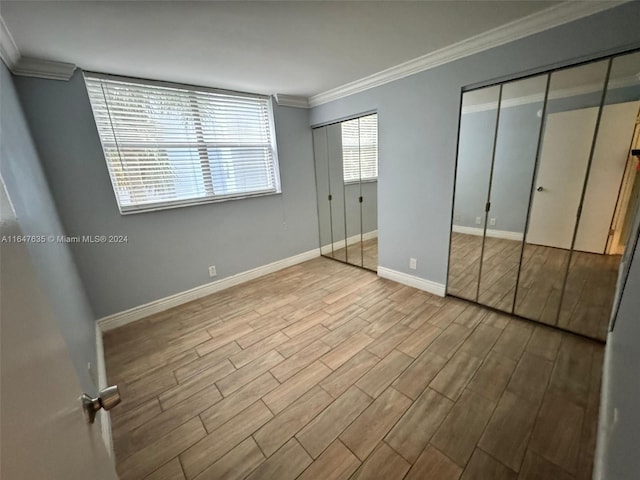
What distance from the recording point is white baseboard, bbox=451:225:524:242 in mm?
2482

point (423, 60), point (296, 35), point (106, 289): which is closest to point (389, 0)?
point (296, 35)

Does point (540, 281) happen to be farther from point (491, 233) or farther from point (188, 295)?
point (188, 295)

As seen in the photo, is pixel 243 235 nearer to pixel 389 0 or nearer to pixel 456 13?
pixel 389 0

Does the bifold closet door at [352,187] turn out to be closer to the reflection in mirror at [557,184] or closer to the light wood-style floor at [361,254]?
the light wood-style floor at [361,254]

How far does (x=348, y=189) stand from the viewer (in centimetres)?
356

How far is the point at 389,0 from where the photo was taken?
146 centimetres

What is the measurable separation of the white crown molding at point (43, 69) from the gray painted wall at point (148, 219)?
0.05 m

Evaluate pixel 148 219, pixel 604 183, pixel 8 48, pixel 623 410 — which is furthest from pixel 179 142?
pixel 604 183

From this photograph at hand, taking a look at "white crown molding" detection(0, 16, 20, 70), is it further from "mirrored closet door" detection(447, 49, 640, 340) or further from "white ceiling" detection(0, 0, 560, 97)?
"mirrored closet door" detection(447, 49, 640, 340)

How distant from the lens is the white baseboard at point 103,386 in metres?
1.30

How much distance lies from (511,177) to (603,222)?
1366 mm

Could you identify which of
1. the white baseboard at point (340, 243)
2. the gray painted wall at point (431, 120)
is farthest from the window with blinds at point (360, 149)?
the white baseboard at point (340, 243)

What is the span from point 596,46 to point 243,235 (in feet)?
11.1

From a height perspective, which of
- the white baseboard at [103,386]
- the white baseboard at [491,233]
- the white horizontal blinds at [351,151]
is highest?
the white horizontal blinds at [351,151]
